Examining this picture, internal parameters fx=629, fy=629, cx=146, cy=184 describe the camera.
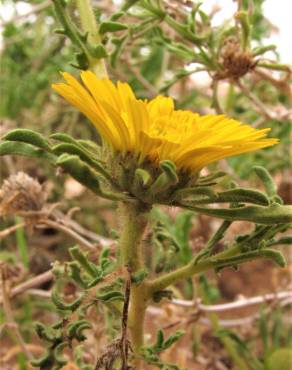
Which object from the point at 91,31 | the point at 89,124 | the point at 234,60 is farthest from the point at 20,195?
the point at 89,124

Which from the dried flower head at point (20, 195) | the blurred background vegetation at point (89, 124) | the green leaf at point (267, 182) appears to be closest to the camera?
the green leaf at point (267, 182)

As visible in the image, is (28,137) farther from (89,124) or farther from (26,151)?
(89,124)

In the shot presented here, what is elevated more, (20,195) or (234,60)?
(234,60)

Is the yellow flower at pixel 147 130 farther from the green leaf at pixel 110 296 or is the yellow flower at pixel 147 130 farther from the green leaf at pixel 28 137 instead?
the green leaf at pixel 110 296

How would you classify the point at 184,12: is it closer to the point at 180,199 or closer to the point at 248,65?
the point at 248,65

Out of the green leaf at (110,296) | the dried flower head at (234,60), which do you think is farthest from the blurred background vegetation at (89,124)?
the green leaf at (110,296)

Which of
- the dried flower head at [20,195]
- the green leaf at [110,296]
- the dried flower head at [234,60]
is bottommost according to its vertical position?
the green leaf at [110,296]

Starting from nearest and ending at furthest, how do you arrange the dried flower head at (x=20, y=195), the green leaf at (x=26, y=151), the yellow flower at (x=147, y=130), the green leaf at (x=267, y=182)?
the yellow flower at (x=147, y=130) → the green leaf at (x=26, y=151) → the green leaf at (x=267, y=182) → the dried flower head at (x=20, y=195)
